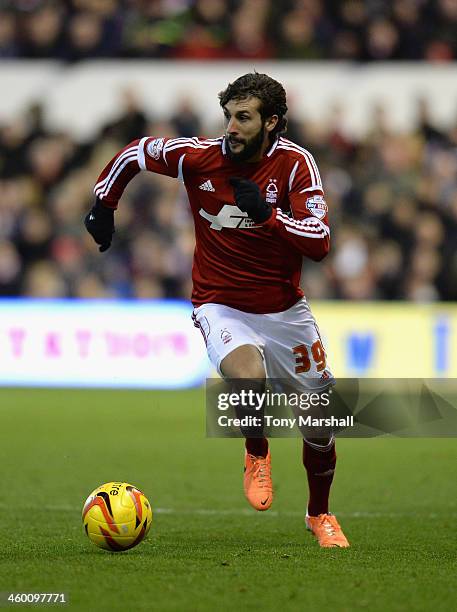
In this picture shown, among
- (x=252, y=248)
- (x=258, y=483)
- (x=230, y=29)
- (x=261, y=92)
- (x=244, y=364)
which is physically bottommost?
(x=258, y=483)

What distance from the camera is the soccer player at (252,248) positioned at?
675cm

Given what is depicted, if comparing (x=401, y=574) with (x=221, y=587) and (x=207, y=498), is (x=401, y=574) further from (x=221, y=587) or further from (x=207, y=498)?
(x=207, y=498)

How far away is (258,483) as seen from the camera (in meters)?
6.89

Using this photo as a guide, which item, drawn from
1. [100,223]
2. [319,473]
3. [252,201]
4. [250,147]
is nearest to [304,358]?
[319,473]

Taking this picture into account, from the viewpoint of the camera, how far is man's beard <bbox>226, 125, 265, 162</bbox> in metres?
6.74

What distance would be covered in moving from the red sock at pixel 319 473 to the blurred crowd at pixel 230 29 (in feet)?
40.7

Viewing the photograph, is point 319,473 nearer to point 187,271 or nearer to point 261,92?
point 261,92

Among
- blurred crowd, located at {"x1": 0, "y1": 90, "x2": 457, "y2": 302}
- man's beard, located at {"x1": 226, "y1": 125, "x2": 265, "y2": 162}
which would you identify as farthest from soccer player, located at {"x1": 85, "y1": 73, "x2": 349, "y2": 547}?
blurred crowd, located at {"x1": 0, "y1": 90, "x2": 457, "y2": 302}

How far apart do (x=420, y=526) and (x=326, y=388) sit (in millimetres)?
1281

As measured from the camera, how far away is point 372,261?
16.4 m

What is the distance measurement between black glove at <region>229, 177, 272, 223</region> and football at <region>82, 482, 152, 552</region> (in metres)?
1.55

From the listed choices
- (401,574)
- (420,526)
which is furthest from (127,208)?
(401,574)

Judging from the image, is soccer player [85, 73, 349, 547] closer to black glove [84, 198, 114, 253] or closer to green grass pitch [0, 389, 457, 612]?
black glove [84, 198, 114, 253]

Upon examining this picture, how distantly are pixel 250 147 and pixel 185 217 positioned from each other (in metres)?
10.1
